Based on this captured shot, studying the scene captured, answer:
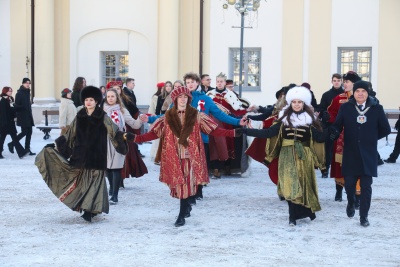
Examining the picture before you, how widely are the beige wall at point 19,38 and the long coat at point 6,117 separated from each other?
9886 mm

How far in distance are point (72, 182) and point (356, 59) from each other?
17.9 meters

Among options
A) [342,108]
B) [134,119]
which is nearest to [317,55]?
[134,119]

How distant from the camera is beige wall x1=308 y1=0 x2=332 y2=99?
997 inches

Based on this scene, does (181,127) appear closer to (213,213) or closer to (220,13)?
(213,213)

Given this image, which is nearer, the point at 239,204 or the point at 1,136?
the point at 239,204

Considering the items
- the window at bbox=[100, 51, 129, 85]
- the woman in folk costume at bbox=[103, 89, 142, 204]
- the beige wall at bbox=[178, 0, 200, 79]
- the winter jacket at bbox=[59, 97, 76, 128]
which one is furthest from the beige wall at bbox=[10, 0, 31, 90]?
the woman in folk costume at bbox=[103, 89, 142, 204]

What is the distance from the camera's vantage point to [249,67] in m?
26.4

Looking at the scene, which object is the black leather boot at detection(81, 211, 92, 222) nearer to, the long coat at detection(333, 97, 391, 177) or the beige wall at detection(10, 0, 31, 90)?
the long coat at detection(333, 97, 391, 177)

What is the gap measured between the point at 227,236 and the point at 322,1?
18099 millimetres

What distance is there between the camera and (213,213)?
10023mm

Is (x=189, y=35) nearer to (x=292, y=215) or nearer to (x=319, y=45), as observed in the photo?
(x=319, y=45)

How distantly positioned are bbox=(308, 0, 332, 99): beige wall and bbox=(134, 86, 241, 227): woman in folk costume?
16821mm

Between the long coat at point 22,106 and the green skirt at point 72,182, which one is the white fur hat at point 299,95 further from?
the long coat at point 22,106

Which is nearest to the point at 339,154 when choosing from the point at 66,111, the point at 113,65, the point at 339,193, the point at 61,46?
the point at 339,193
